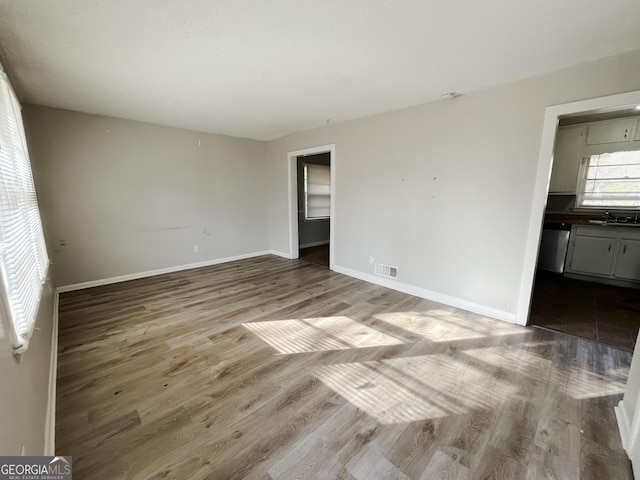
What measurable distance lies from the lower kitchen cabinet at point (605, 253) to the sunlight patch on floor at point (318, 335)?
3.68 metres

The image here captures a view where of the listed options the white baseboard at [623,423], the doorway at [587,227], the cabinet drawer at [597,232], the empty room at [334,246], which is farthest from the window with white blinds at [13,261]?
the cabinet drawer at [597,232]

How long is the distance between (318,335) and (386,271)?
5.57ft

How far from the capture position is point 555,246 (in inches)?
167

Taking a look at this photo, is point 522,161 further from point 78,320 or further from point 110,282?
point 110,282

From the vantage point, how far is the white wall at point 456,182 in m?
2.49

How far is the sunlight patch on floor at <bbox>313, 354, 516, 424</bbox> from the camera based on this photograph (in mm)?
1682

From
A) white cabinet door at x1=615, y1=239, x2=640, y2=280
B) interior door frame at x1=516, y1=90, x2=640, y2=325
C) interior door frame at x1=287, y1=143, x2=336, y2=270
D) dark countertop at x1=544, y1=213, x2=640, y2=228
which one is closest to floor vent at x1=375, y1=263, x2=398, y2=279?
interior door frame at x1=287, y1=143, x2=336, y2=270

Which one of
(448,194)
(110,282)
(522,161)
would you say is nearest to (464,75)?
(522,161)

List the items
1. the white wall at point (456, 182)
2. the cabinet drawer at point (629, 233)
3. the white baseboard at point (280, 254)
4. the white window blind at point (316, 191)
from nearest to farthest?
the white wall at point (456, 182), the cabinet drawer at point (629, 233), the white baseboard at point (280, 254), the white window blind at point (316, 191)

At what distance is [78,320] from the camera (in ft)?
9.20

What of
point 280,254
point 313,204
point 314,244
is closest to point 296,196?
point 313,204

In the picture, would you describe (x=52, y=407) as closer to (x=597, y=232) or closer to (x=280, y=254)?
(x=280, y=254)

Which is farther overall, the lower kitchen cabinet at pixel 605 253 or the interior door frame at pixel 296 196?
the interior door frame at pixel 296 196

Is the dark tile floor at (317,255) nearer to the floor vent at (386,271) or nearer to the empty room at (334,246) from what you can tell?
the empty room at (334,246)
